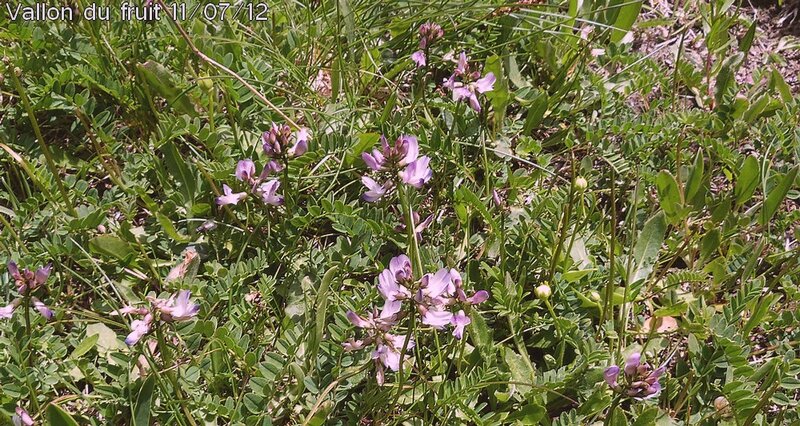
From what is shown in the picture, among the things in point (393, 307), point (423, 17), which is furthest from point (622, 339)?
point (423, 17)

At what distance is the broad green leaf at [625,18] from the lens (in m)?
2.80

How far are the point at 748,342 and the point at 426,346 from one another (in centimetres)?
82

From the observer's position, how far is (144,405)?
71.1 inches

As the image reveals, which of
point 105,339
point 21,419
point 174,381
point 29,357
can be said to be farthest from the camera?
point 105,339

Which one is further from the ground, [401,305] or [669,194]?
[401,305]

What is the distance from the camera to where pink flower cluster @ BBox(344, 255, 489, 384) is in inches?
63.2

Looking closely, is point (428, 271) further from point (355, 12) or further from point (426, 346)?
point (355, 12)

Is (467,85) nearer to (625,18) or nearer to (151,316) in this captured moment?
(625,18)

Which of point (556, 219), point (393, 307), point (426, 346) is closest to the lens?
point (393, 307)

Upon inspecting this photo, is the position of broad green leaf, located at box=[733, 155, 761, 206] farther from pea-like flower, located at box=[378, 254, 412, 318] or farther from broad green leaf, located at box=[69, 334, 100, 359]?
broad green leaf, located at box=[69, 334, 100, 359]

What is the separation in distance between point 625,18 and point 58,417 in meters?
2.11

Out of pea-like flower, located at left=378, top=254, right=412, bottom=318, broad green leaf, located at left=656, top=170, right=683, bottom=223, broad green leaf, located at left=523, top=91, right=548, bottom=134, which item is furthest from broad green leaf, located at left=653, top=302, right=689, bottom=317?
pea-like flower, located at left=378, top=254, right=412, bottom=318

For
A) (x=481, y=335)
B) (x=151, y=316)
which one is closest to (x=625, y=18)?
(x=481, y=335)

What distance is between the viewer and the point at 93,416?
196cm
